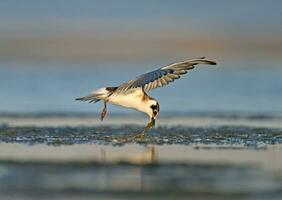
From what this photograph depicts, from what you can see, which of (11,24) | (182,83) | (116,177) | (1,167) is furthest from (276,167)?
(11,24)

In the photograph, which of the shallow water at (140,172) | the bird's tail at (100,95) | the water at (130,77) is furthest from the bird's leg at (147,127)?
the water at (130,77)

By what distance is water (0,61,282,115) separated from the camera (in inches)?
849

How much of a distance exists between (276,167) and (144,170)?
166cm

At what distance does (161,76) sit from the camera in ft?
52.5

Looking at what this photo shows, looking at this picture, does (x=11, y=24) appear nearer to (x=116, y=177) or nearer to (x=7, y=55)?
(x=7, y=55)

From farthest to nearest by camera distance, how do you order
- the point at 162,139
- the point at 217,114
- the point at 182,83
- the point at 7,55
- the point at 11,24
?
the point at 11,24 < the point at 7,55 < the point at 182,83 < the point at 217,114 < the point at 162,139

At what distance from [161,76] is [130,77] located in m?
11.0

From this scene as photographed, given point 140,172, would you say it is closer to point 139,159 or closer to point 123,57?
point 139,159

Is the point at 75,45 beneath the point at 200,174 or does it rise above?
above

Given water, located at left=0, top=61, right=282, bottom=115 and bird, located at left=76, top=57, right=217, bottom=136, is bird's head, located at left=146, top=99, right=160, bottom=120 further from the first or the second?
water, located at left=0, top=61, right=282, bottom=115

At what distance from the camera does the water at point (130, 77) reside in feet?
70.7

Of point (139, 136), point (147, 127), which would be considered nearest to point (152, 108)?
point (147, 127)

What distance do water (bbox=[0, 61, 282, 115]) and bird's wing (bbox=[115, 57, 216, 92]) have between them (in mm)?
3989

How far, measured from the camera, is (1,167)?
12945mm
